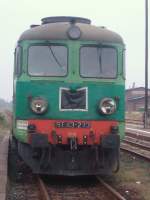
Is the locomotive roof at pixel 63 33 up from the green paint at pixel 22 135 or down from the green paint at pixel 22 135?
up

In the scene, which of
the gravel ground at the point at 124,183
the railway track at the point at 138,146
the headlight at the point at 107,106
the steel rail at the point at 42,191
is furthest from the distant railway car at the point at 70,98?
the railway track at the point at 138,146

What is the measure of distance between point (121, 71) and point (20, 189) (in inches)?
125

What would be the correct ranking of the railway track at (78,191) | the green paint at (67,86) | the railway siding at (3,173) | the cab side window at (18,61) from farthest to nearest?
the cab side window at (18,61)
the green paint at (67,86)
the railway track at (78,191)
the railway siding at (3,173)

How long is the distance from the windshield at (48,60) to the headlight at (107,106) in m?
0.97

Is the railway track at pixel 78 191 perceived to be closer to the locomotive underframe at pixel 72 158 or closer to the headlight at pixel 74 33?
the locomotive underframe at pixel 72 158

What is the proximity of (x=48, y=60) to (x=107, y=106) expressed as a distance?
4.95 ft

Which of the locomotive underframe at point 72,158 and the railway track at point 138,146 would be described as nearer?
the locomotive underframe at point 72,158

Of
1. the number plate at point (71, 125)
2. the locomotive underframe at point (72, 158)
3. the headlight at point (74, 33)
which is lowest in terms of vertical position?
the locomotive underframe at point (72, 158)

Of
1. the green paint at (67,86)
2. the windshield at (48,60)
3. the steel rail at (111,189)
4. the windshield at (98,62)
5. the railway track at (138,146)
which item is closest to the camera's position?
the steel rail at (111,189)

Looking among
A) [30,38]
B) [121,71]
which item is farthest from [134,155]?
[30,38]

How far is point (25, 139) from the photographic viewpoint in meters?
11.3

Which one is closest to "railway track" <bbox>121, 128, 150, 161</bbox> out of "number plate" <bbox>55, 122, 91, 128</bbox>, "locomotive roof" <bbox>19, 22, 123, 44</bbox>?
"number plate" <bbox>55, 122, 91, 128</bbox>

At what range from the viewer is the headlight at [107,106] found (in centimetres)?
1124

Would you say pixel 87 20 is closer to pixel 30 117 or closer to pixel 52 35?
pixel 52 35
